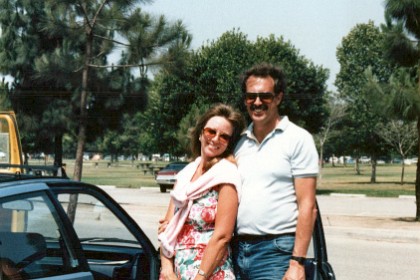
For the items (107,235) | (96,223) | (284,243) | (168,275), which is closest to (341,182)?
(107,235)

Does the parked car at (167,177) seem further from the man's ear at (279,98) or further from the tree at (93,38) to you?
the man's ear at (279,98)

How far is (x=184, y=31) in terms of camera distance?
558 inches

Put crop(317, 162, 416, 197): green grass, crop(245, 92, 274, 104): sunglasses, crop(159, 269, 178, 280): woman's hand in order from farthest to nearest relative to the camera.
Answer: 1. crop(317, 162, 416, 197): green grass
2. crop(245, 92, 274, 104): sunglasses
3. crop(159, 269, 178, 280): woman's hand

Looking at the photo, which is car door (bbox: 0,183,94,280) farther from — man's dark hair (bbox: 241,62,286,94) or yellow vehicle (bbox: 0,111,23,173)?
yellow vehicle (bbox: 0,111,23,173)

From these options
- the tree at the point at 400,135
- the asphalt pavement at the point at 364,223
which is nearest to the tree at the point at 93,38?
the asphalt pavement at the point at 364,223

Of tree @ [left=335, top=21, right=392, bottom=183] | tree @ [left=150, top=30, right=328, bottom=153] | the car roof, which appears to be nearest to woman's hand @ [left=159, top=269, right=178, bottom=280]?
the car roof

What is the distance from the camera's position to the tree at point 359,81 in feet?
173

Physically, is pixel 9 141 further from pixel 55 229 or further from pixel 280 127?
pixel 280 127

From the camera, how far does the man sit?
3279mm

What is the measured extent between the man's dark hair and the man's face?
23mm

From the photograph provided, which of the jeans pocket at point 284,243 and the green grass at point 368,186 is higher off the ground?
the jeans pocket at point 284,243

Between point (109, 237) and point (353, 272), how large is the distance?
5.66 m

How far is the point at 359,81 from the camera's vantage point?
2311 inches

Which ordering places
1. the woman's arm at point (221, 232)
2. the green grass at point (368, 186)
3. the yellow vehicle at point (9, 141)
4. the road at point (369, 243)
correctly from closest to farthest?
1. the woman's arm at point (221, 232)
2. the yellow vehicle at point (9, 141)
3. the road at point (369, 243)
4. the green grass at point (368, 186)
